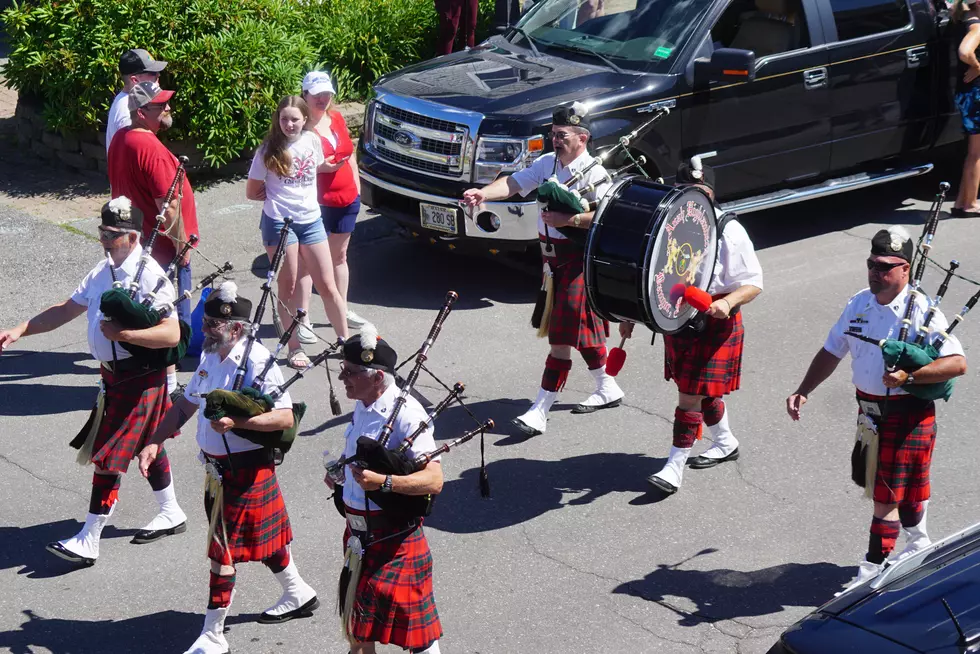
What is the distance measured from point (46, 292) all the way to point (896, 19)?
6872 millimetres

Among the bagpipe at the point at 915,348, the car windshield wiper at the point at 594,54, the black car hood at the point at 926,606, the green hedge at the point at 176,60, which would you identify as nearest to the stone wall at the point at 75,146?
the green hedge at the point at 176,60

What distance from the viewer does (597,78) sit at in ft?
30.6

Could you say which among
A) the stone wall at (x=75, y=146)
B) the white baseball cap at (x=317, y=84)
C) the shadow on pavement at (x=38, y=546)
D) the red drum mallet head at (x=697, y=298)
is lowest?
the shadow on pavement at (x=38, y=546)

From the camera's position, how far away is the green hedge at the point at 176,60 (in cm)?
1112

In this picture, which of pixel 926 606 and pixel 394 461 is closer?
pixel 926 606

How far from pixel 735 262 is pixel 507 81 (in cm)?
351

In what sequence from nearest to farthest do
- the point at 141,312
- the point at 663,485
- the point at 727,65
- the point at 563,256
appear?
the point at 141,312, the point at 663,485, the point at 563,256, the point at 727,65

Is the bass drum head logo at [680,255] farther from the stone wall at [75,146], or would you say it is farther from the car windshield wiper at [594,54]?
the stone wall at [75,146]

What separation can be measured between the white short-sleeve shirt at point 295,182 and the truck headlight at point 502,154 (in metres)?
1.36

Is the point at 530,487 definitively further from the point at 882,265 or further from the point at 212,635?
the point at 882,265

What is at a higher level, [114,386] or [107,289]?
[107,289]

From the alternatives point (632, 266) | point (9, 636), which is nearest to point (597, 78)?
point (632, 266)

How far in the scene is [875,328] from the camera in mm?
5688

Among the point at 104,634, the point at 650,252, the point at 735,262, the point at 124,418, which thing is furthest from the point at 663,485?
the point at 104,634
